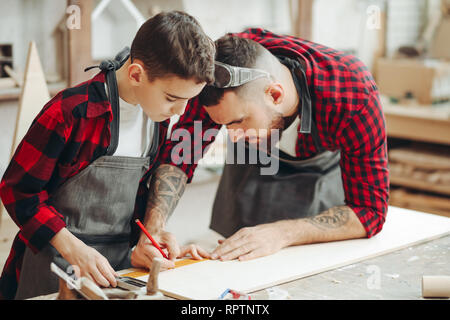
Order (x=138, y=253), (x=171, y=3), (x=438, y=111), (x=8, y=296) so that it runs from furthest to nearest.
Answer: (x=438, y=111)
(x=171, y=3)
(x=8, y=296)
(x=138, y=253)

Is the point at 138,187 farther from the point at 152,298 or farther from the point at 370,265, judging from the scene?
the point at 370,265

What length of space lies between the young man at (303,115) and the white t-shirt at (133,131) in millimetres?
195

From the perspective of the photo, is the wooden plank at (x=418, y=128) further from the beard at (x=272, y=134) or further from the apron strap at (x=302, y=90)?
the apron strap at (x=302, y=90)

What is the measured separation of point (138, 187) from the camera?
186 centimetres

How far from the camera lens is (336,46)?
4.37 meters

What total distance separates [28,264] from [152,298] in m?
0.52

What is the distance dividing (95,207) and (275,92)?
0.65m

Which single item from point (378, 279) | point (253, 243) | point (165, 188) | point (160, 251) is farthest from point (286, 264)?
point (165, 188)

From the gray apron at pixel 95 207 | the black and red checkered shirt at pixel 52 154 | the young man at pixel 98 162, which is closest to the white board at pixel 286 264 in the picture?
the young man at pixel 98 162

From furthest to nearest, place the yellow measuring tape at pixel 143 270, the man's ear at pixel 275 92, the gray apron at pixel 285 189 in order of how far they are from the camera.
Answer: the gray apron at pixel 285 189 < the man's ear at pixel 275 92 < the yellow measuring tape at pixel 143 270

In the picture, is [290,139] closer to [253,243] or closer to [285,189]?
[285,189]

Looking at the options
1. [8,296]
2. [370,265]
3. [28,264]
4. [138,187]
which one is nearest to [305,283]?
[370,265]

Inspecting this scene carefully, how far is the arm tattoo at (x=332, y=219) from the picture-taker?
185 cm

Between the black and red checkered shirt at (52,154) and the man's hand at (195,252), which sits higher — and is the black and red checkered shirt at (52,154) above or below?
above
